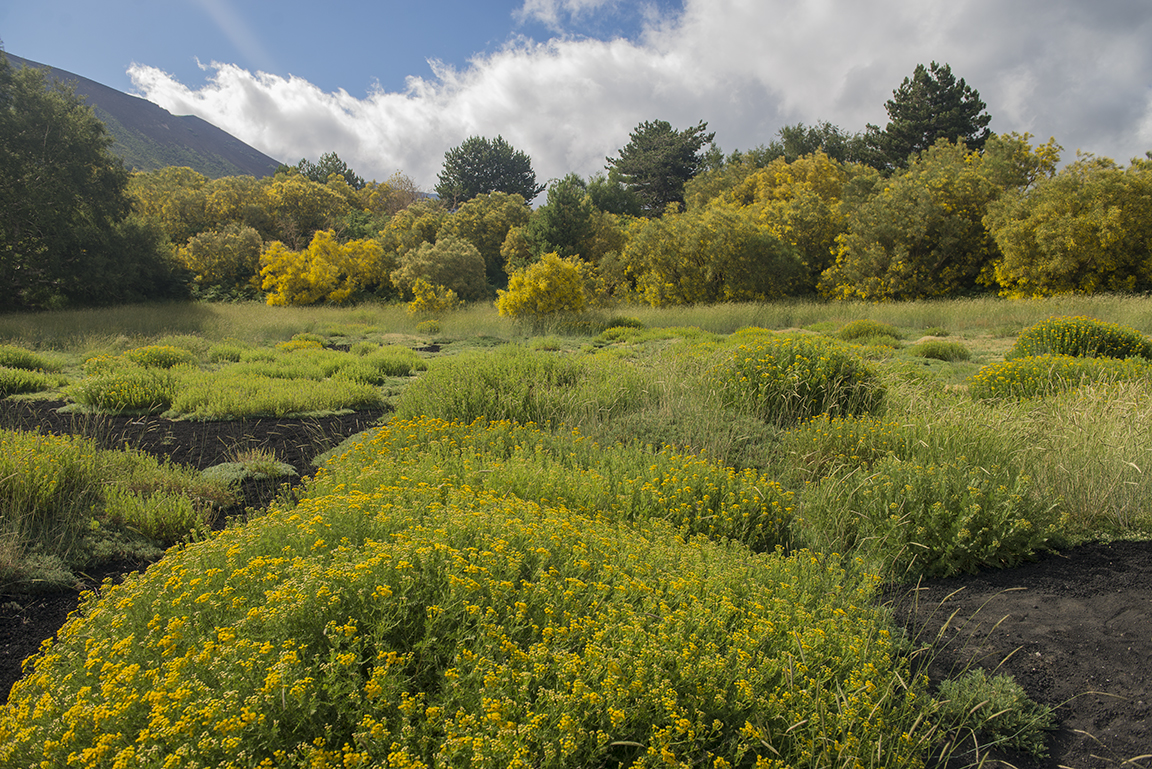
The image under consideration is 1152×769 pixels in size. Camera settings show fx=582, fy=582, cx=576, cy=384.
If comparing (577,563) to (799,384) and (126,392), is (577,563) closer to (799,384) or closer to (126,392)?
(799,384)

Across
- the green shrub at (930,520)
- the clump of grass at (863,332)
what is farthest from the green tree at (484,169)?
the green shrub at (930,520)

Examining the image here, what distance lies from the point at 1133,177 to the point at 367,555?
25.1 meters

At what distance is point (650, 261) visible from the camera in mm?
25266

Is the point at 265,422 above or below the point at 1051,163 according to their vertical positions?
below

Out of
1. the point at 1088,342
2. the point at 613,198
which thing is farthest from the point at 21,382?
the point at 613,198

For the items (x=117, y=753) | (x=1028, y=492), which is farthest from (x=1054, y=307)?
(x=117, y=753)

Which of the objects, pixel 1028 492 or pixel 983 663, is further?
pixel 1028 492

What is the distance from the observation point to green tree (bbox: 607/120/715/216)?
42156 millimetres

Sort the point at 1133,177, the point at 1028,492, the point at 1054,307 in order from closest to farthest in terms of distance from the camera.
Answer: the point at 1028,492 < the point at 1054,307 < the point at 1133,177

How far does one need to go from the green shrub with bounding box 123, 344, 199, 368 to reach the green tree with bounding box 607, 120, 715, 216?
34.8m

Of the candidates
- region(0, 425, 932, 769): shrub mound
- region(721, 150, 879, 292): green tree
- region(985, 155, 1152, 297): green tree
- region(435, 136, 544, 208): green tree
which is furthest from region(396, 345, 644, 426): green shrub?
region(435, 136, 544, 208): green tree

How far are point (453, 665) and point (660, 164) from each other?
145ft

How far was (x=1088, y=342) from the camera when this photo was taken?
8734 mm

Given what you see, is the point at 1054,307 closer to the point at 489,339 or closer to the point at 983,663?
the point at 489,339
